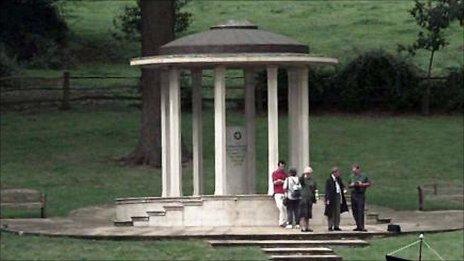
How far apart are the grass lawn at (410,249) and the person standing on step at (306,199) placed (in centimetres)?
147

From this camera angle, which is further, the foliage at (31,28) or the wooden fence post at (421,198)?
the foliage at (31,28)

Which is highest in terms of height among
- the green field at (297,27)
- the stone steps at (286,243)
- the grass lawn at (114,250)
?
the green field at (297,27)

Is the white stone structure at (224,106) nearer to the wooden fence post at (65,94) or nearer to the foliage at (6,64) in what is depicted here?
the wooden fence post at (65,94)

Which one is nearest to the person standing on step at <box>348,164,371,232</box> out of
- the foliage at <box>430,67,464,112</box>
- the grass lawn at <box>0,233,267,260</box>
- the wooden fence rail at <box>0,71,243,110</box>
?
the grass lawn at <box>0,233,267,260</box>

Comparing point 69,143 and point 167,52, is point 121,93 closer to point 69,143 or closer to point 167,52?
point 69,143

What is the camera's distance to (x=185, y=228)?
31.4 m

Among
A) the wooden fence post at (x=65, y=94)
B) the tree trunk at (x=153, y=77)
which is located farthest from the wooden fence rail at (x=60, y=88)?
the tree trunk at (x=153, y=77)

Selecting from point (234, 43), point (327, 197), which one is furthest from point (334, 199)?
point (234, 43)

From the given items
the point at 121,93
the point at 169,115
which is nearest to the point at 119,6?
the point at 121,93

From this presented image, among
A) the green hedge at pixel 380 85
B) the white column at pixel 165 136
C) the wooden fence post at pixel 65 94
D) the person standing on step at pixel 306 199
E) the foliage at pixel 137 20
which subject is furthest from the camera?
the foliage at pixel 137 20

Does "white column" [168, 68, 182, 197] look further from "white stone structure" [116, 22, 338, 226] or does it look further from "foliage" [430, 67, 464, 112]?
"foliage" [430, 67, 464, 112]

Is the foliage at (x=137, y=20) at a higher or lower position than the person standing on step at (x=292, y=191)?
higher

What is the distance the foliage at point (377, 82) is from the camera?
5228cm

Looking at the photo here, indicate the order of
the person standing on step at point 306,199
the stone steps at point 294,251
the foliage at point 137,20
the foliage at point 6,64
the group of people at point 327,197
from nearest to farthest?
1. the stone steps at point 294,251
2. the person standing on step at point 306,199
3. the group of people at point 327,197
4. the foliage at point 6,64
5. the foliage at point 137,20
